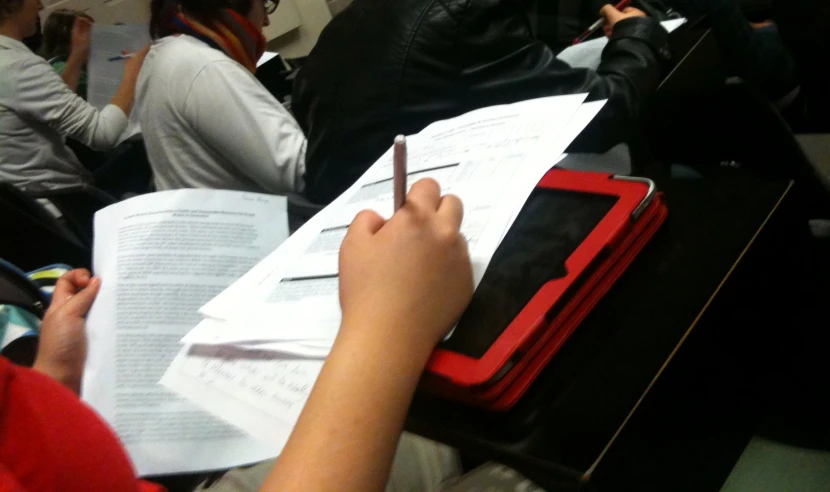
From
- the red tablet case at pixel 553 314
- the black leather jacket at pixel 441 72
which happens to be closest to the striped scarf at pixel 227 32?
the black leather jacket at pixel 441 72

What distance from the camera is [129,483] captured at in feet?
1.29

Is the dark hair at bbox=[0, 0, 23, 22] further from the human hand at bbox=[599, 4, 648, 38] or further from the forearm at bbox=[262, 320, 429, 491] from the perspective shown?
the forearm at bbox=[262, 320, 429, 491]

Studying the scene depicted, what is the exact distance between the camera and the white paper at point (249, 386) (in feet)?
1.36

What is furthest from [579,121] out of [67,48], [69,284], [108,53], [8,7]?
[67,48]

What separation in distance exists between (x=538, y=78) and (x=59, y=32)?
2040 millimetres

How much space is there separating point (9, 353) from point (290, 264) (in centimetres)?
36

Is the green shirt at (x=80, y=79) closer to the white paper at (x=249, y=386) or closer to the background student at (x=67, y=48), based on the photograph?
the background student at (x=67, y=48)

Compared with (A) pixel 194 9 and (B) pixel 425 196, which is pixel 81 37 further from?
(B) pixel 425 196

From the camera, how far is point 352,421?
13.3 inches

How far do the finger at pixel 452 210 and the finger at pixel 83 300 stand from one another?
0.38 metres

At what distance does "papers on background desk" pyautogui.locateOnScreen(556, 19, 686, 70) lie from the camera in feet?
3.07

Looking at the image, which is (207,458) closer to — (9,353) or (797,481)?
(9,353)

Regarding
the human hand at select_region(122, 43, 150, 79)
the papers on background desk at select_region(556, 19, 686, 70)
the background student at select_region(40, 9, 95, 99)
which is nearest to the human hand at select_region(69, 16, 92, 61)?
the background student at select_region(40, 9, 95, 99)

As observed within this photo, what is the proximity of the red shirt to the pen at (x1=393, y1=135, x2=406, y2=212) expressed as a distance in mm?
265
